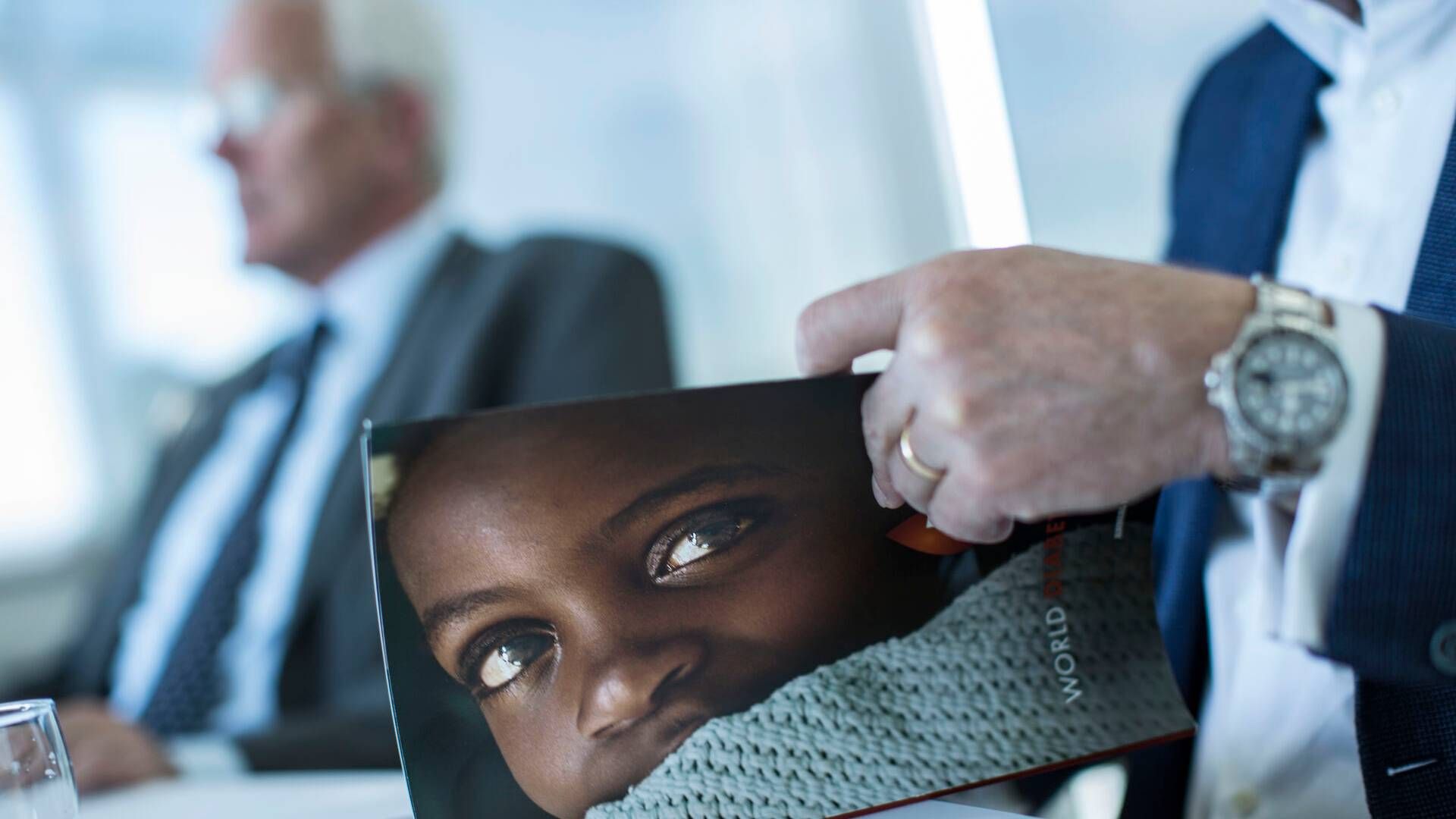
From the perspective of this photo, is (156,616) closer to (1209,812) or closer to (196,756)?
(196,756)

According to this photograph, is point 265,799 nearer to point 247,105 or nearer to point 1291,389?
point 1291,389

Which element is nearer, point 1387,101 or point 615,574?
point 615,574

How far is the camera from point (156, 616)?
5.20 feet

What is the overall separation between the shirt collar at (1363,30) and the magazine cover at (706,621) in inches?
19.2

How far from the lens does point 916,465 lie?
1.54 ft

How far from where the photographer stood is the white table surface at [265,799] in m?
0.65

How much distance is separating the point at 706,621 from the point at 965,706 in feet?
0.45

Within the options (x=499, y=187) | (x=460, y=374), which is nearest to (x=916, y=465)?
(x=460, y=374)

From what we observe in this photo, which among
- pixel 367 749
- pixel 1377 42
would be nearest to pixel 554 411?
pixel 1377 42

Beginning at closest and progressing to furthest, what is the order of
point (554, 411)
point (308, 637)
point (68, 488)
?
point (554, 411) → point (308, 637) → point (68, 488)

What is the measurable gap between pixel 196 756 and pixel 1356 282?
3.90 feet

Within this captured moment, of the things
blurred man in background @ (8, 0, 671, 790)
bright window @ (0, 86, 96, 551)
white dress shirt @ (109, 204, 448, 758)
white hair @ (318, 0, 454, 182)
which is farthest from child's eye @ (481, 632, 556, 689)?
bright window @ (0, 86, 96, 551)

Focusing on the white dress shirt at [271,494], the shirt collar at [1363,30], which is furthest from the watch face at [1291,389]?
the white dress shirt at [271,494]

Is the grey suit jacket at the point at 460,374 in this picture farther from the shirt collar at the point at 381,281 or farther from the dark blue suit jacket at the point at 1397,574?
the dark blue suit jacket at the point at 1397,574
